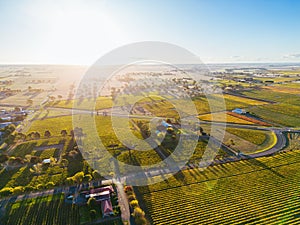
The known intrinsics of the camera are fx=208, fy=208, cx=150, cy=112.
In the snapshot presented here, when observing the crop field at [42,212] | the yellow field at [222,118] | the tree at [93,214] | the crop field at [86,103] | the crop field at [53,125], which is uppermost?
the crop field at [86,103]

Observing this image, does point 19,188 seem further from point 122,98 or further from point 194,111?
point 122,98

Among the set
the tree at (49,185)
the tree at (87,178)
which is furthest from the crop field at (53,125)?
the tree at (87,178)

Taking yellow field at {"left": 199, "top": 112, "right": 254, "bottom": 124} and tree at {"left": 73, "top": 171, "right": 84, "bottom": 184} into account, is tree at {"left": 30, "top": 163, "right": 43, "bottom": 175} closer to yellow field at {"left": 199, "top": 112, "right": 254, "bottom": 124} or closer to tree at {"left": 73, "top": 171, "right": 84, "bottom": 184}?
tree at {"left": 73, "top": 171, "right": 84, "bottom": 184}

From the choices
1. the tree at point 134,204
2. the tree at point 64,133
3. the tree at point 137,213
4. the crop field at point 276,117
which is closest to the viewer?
the tree at point 137,213

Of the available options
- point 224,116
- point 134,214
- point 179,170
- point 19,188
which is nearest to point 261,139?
point 224,116

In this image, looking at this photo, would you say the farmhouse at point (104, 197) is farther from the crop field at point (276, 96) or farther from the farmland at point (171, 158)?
the crop field at point (276, 96)

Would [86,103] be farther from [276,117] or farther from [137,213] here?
[276,117]
